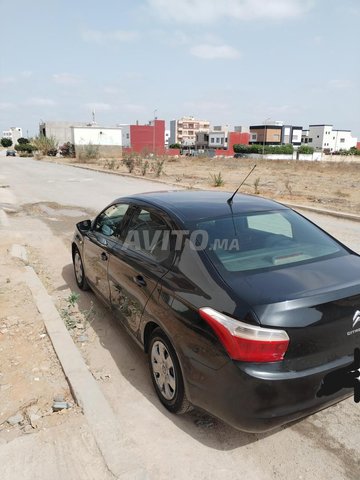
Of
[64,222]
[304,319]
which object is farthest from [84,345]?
[64,222]

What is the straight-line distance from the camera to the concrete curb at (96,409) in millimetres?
2430

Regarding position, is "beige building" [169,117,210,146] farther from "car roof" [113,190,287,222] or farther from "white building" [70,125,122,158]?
"car roof" [113,190,287,222]

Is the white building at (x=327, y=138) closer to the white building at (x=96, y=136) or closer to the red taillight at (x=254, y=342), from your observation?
the white building at (x=96, y=136)

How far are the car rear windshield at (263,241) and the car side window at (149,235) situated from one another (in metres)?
0.32

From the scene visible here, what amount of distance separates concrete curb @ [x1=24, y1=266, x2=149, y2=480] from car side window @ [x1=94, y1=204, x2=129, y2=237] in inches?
43.8

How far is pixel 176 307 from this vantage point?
8.77 ft

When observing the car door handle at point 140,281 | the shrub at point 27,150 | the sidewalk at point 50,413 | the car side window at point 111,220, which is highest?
the car side window at point 111,220

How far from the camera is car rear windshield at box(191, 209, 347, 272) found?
111 inches

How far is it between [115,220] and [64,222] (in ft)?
22.6

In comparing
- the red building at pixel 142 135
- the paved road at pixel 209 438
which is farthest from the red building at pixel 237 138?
the paved road at pixel 209 438

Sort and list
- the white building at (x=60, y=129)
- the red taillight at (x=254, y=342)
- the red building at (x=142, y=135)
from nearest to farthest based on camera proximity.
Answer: the red taillight at (x=254, y=342) → the white building at (x=60, y=129) → the red building at (x=142, y=135)

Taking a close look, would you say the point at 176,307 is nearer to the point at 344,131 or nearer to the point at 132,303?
the point at 132,303

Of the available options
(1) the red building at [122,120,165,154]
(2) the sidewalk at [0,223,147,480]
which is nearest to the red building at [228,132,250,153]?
(1) the red building at [122,120,165,154]

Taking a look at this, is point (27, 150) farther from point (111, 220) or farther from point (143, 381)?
point (143, 381)
